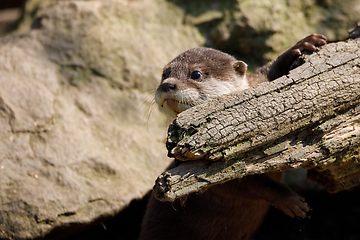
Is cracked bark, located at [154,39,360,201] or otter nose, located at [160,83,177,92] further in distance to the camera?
otter nose, located at [160,83,177,92]

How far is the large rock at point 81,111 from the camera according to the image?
3.29 m

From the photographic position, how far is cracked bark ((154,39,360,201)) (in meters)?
2.09

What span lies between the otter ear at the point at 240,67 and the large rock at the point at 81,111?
1551 mm

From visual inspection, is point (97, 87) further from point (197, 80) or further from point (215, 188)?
point (215, 188)

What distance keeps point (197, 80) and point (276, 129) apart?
98 cm

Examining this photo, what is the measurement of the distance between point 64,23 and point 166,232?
319 cm

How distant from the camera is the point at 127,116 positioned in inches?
170

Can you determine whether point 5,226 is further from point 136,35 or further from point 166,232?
point 136,35

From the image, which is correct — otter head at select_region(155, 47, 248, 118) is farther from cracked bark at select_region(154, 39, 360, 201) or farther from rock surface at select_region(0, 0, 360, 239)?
rock surface at select_region(0, 0, 360, 239)

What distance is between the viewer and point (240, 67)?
10.6 feet

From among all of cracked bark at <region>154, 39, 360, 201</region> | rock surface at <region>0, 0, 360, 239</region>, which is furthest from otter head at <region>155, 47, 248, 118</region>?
rock surface at <region>0, 0, 360, 239</region>

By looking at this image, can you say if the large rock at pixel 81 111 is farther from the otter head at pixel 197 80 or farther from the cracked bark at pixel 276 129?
the cracked bark at pixel 276 129

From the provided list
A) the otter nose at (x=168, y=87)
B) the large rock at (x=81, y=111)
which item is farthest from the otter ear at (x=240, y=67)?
the large rock at (x=81, y=111)

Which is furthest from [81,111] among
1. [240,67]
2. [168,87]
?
[240,67]
